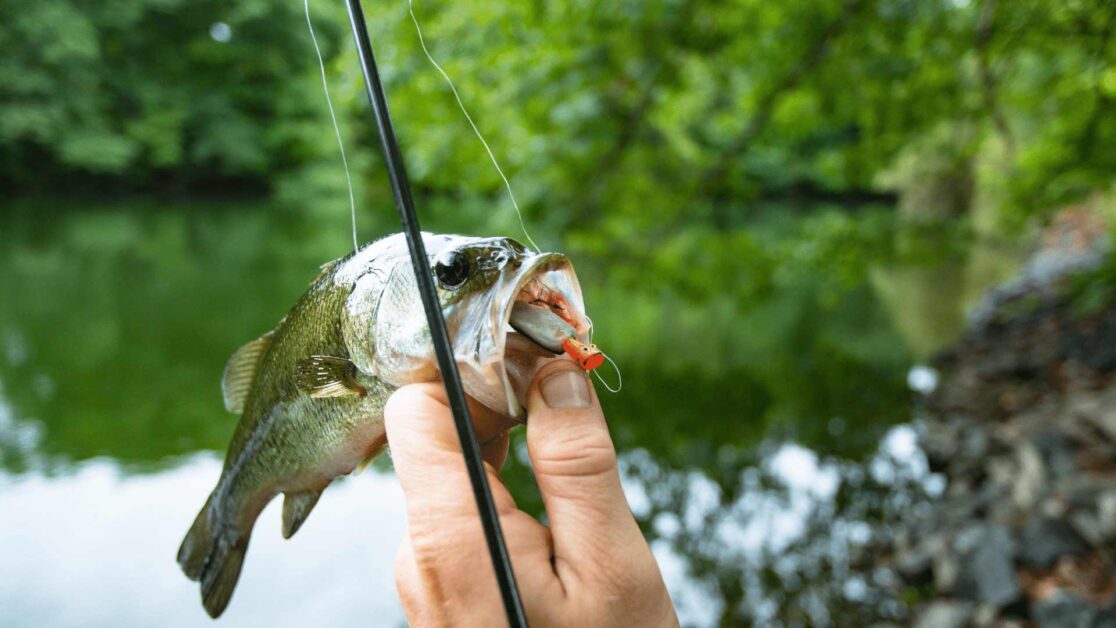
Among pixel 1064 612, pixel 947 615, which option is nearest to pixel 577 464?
pixel 1064 612

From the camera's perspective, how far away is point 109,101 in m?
22.4

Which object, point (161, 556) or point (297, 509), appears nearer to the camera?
point (297, 509)

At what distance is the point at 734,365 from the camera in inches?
447

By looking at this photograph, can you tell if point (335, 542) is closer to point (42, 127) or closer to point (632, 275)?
point (632, 275)

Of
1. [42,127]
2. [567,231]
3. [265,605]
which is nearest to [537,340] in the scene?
[567,231]

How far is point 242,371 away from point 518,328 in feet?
2.26

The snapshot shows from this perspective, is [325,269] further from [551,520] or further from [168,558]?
[168,558]

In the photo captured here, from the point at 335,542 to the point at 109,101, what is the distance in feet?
70.6

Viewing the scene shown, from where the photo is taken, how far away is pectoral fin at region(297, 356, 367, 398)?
115 cm

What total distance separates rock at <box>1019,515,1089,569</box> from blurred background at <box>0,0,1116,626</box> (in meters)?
0.02

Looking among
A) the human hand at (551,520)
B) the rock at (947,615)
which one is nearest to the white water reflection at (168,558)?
the rock at (947,615)

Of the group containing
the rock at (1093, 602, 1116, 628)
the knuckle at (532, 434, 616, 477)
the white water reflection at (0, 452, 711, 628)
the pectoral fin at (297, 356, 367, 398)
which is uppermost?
the white water reflection at (0, 452, 711, 628)

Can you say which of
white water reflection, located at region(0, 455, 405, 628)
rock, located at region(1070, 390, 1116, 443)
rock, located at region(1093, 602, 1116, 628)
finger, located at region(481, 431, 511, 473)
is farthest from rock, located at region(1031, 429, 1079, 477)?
finger, located at region(481, 431, 511, 473)

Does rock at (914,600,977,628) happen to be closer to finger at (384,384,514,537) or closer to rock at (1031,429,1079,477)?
rock at (1031,429,1079,477)
